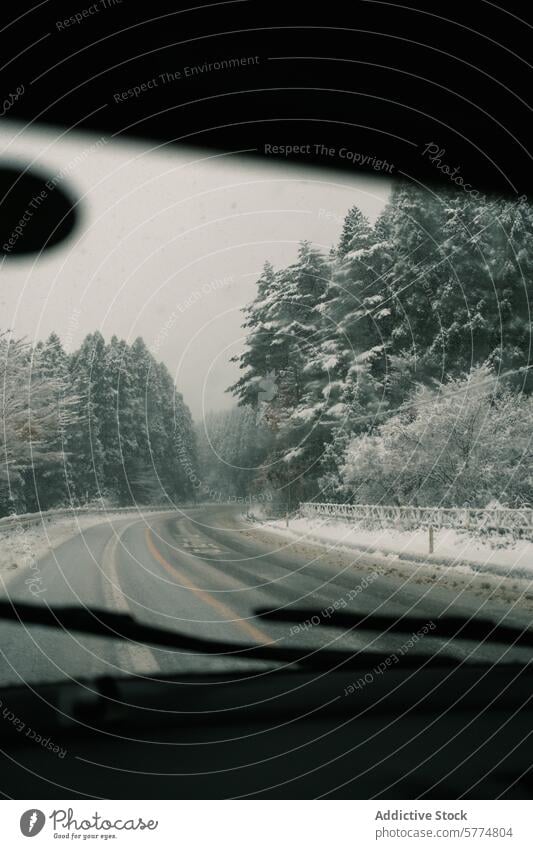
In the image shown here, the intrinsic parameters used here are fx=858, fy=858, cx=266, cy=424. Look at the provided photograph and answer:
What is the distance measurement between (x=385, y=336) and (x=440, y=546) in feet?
31.4

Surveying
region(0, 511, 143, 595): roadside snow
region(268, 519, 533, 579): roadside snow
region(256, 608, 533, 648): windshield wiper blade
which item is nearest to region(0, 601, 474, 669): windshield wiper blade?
region(256, 608, 533, 648): windshield wiper blade

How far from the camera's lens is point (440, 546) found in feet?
51.9

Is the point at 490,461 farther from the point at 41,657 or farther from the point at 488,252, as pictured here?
the point at 41,657

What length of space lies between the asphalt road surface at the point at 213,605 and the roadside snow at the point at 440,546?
901 mm

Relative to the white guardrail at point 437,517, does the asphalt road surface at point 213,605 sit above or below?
below

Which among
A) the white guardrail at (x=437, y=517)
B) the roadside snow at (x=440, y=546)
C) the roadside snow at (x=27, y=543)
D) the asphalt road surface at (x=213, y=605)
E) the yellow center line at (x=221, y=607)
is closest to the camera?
the asphalt road surface at (x=213, y=605)

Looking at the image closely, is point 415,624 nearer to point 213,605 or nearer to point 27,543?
point 213,605

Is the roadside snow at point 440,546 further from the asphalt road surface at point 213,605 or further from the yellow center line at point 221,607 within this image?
the yellow center line at point 221,607

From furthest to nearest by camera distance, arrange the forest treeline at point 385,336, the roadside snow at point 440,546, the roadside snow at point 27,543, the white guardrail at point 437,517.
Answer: the forest treeline at point 385,336 < the white guardrail at point 437,517 < the roadside snow at point 440,546 < the roadside snow at point 27,543

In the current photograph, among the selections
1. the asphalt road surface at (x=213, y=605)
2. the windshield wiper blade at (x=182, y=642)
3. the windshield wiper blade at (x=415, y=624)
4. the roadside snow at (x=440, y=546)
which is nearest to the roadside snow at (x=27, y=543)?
the asphalt road surface at (x=213, y=605)

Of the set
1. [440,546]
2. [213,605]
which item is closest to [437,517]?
[440,546]

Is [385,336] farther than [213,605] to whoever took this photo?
Yes

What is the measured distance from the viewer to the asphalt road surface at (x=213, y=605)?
6.10 metres

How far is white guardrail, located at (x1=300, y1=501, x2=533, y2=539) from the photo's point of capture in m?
14.9
